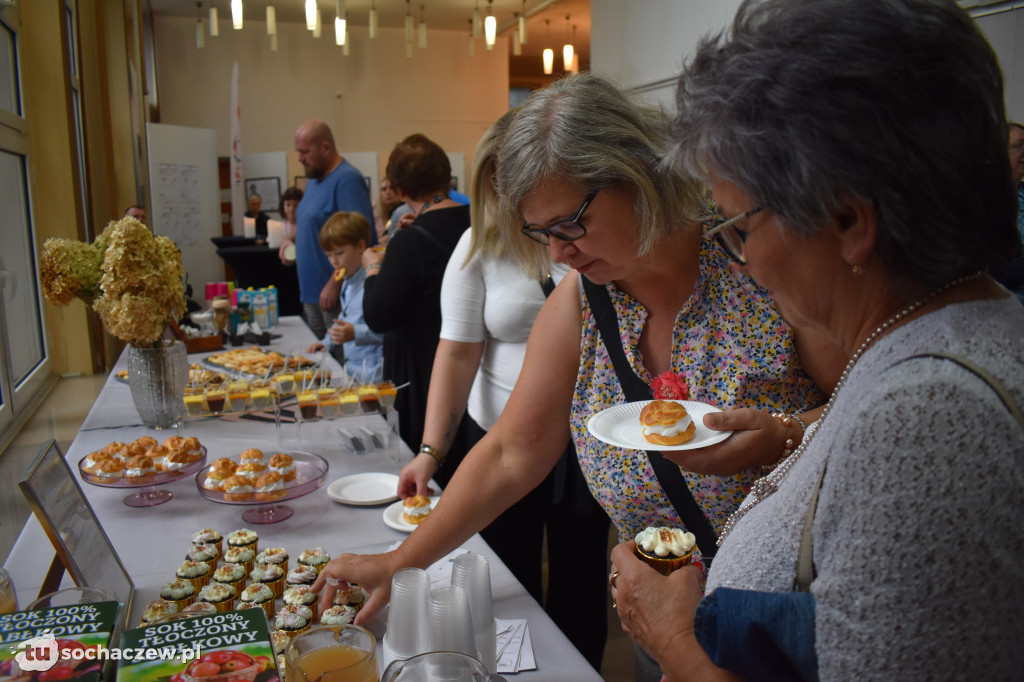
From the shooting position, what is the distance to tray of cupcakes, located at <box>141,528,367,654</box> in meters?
1.22

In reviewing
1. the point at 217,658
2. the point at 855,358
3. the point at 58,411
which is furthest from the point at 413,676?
the point at 58,411

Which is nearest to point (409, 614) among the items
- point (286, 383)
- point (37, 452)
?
point (37, 452)

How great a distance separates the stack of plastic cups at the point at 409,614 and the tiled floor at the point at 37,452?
1.30 m

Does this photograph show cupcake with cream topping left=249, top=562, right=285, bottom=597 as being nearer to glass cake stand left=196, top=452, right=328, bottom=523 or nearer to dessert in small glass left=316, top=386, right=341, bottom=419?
glass cake stand left=196, top=452, right=328, bottom=523

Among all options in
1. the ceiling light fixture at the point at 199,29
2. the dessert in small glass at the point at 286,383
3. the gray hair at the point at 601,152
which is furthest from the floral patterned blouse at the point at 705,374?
the ceiling light fixture at the point at 199,29

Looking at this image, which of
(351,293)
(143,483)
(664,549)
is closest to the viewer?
(664,549)

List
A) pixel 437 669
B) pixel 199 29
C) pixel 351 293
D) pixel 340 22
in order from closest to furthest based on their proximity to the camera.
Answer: pixel 437 669, pixel 351 293, pixel 340 22, pixel 199 29

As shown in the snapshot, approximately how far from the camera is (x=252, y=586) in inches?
52.3

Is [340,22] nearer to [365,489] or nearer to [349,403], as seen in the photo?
[349,403]

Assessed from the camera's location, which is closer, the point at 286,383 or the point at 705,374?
the point at 705,374

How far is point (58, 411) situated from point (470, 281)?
85.9 inches

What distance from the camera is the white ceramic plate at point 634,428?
1143 millimetres

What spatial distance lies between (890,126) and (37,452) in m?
1.99

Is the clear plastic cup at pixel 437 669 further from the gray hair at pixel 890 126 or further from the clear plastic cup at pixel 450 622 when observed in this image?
the gray hair at pixel 890 126
